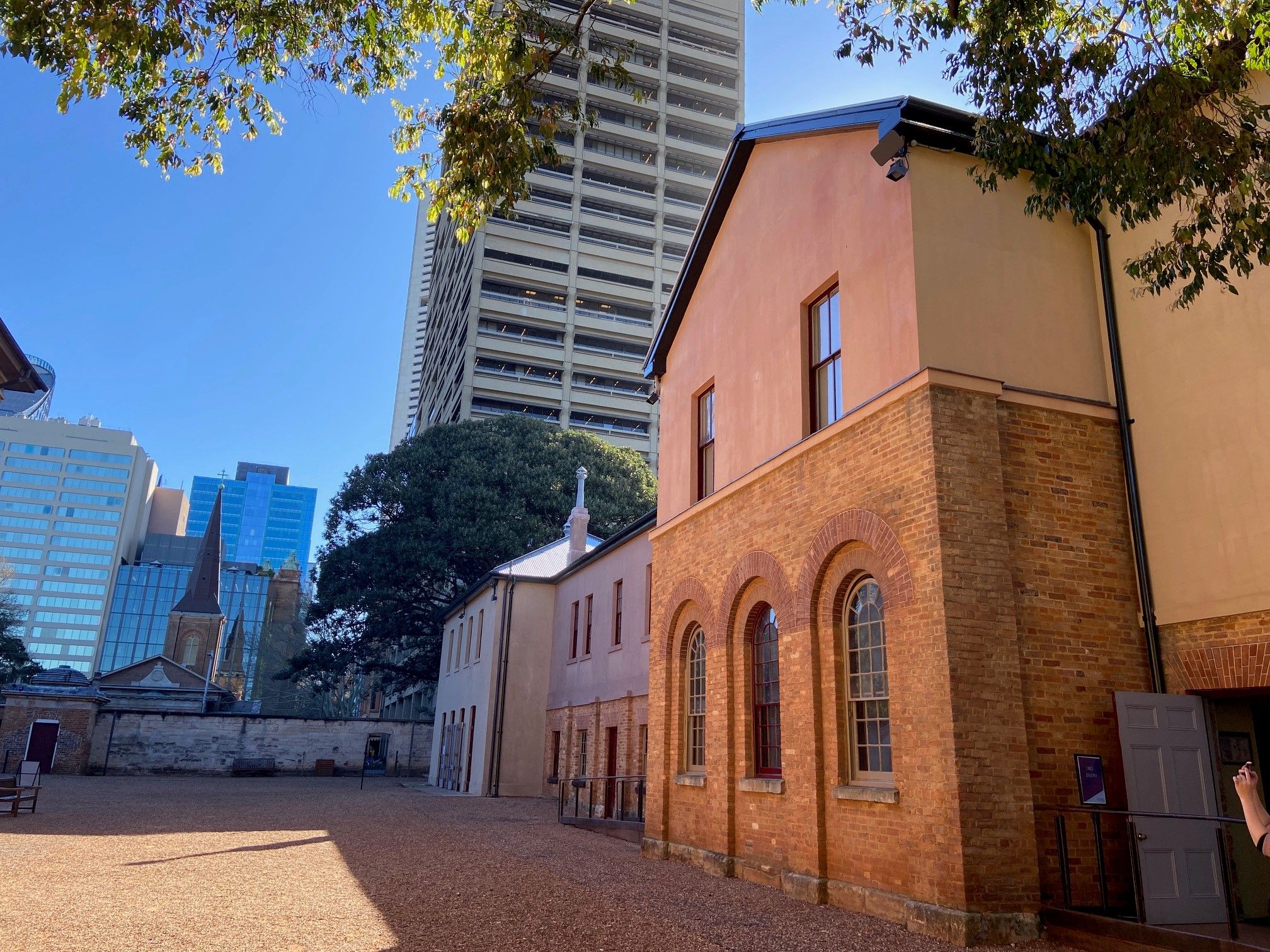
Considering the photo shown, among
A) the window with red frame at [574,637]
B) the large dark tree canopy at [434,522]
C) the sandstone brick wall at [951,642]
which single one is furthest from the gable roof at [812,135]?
the large dark tree canopy at [434,522]

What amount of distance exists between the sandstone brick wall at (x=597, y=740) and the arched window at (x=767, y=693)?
29.5ft

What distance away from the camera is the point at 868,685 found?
9609 millimetres

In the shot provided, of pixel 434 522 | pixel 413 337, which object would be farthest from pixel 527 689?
pixel 413 337

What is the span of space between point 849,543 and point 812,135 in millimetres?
5587

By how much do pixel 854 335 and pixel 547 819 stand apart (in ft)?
46.7

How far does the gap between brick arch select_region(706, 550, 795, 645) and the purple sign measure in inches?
134

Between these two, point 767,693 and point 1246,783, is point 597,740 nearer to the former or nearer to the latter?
point 767,693

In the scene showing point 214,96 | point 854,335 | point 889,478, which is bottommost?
point 889,478

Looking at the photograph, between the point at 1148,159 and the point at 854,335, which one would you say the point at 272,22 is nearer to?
the point at 854,335

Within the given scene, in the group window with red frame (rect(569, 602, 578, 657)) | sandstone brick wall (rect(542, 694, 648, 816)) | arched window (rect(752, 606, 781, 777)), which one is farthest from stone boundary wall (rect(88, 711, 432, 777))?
arched window (rect(752, 606, 781, 777))

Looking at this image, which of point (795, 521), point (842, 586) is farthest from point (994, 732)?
point (795, 521)

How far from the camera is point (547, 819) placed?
2028cm

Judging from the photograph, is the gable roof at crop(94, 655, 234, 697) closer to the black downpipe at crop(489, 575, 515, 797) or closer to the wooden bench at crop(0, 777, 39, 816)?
the black downpipe at crop(489, 575, 515, 797)

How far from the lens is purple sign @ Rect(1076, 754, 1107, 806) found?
26.7 ft
